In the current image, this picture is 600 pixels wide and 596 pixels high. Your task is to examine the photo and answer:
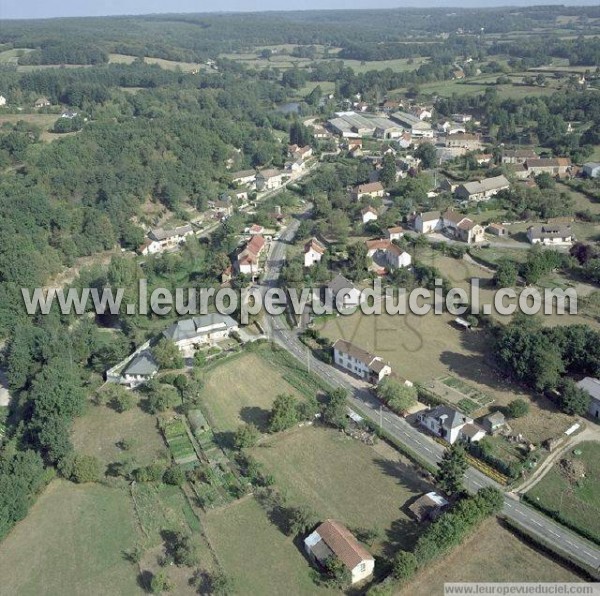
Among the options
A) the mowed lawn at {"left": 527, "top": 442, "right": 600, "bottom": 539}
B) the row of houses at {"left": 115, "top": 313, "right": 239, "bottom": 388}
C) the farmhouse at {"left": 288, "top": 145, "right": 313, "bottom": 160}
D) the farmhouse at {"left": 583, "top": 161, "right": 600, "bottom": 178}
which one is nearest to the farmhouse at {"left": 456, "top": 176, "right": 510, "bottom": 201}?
the farmhouse at {"left": 583, "top": 161, "right": 600, "bottom": 178}

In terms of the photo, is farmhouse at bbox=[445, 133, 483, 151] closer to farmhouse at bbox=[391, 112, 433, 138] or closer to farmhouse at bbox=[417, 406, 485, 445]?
farmhouse at bbox=[391, 112, 433, 138]

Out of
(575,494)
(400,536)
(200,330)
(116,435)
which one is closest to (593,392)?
(575,494)

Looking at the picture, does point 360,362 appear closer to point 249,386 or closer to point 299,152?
point 249,386

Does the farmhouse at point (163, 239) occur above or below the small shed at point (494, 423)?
above

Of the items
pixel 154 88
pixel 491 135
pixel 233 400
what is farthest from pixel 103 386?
pixel 154 88

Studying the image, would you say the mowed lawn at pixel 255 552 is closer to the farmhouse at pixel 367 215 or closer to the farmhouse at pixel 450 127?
the farmhouse at pixel 367 215

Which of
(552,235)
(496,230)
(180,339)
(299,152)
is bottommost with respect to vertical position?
(180,339)

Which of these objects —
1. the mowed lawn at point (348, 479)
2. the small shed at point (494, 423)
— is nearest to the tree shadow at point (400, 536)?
the mowed lawn at point (348, 479)
